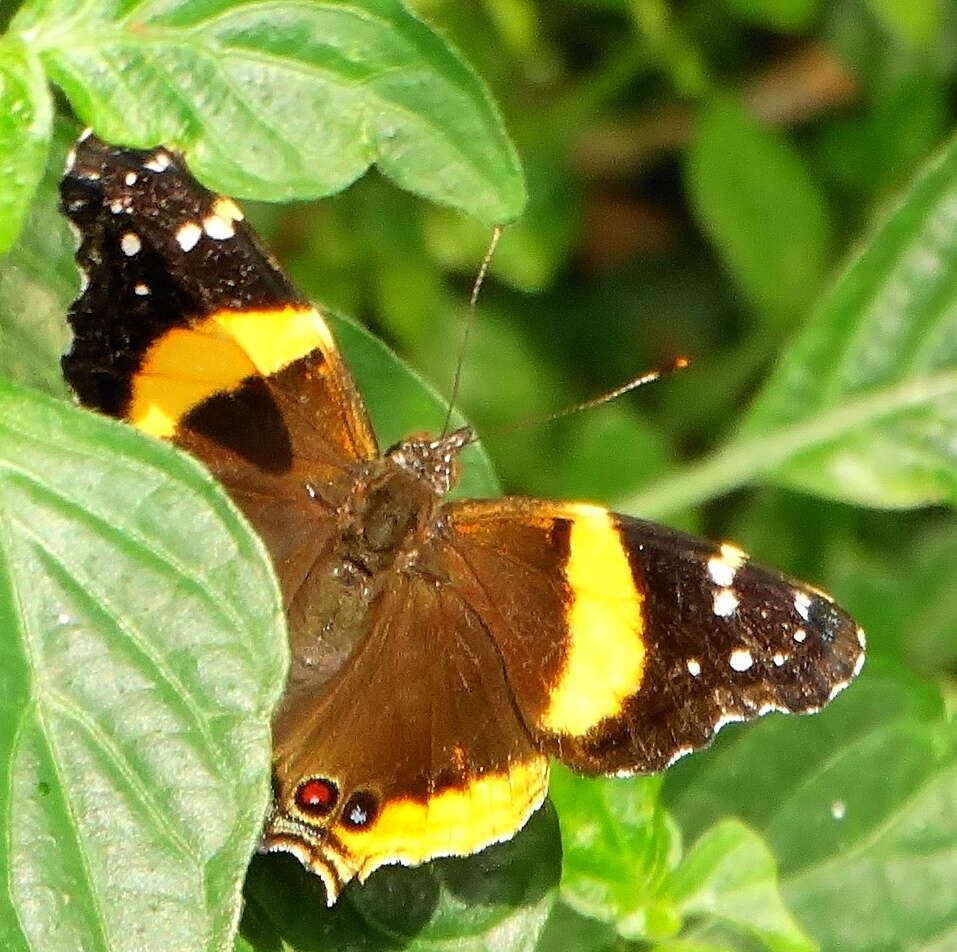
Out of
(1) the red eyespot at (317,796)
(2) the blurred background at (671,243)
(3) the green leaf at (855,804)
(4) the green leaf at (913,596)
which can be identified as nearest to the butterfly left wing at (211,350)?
(1) the red eyespot at (317,796)

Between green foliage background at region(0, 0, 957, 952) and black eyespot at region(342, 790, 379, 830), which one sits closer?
green foliage background at region(0, 0, 957, 952)

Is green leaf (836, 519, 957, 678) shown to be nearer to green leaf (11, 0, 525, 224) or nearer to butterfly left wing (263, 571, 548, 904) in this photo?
butterfly left wing (263, 571, 548, 904)

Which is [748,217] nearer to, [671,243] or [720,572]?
[671,243]

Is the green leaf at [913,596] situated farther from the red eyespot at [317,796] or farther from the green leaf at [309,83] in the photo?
the green leaf at [309,83]

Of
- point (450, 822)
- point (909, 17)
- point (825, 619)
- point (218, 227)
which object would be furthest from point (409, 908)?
point (909, 17)

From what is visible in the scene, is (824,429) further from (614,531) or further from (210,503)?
(210,503)

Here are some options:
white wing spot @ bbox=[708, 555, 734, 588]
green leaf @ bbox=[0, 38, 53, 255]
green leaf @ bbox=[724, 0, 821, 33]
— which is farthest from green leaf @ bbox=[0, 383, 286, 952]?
green leaf @ bbox=[724, 0, 821, 33]
